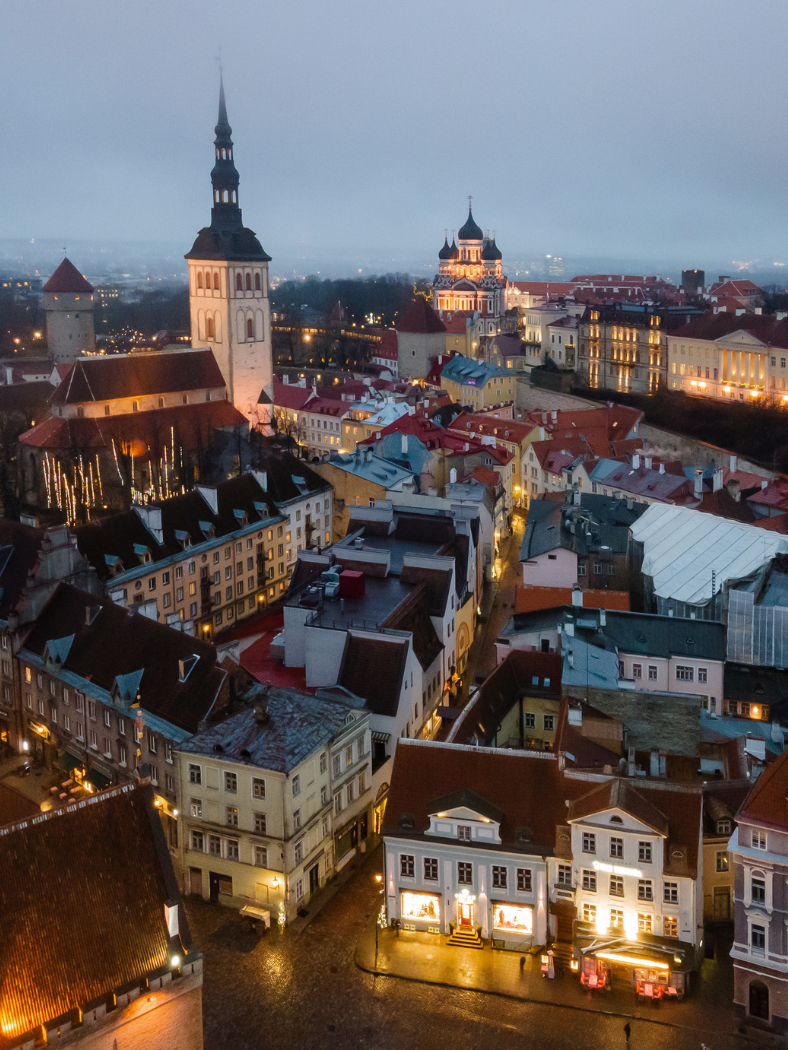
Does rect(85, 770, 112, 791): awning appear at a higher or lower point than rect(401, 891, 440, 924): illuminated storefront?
higher

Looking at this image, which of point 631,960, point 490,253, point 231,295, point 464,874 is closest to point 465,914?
point 464,874

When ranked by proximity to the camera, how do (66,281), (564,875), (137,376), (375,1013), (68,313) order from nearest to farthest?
(375,1013)
(564,875)
(137,376)
(66,281)
(68,313)

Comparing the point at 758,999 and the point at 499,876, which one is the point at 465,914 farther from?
the point at 758,999

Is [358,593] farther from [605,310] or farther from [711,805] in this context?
[605,310]

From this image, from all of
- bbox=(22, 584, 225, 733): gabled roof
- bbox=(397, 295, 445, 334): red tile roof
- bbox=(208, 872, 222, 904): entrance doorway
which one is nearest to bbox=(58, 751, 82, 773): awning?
bbox=(22, 584, 225, 733): gabled roof

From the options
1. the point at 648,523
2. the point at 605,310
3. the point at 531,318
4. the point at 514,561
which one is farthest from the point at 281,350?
the point at 648,523

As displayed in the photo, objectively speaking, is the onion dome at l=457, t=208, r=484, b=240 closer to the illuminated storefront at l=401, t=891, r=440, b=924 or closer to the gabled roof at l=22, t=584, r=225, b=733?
the gabled roof at l=22, t=584, r=225, b=733

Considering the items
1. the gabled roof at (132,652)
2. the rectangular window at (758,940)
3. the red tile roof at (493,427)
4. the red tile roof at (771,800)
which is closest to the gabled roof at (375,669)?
the gabled roof at (132,652)
